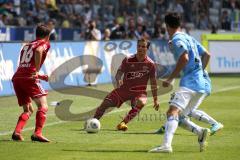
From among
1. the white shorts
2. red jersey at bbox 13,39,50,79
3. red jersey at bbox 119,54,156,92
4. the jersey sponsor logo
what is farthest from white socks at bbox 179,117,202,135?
the jersey sponsor logo

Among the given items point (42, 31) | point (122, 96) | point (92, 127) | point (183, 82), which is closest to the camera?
point (183, 82)

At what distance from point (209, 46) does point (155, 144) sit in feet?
68.6

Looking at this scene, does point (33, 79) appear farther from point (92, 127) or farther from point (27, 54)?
point (92, 127)

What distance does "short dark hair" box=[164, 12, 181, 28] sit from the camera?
→ 36.6 feet

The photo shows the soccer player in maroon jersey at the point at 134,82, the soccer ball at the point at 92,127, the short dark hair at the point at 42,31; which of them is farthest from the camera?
the soccer player in maroon jersey at the point at 134,82

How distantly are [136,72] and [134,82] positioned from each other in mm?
202

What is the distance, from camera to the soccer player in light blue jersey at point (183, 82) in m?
11.1

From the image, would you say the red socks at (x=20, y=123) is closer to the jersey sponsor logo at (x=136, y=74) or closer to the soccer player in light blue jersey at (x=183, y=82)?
the soccer player in light blue jersey at (x=183, y=82)

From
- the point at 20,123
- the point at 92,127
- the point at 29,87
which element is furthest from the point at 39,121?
the point at 92,127

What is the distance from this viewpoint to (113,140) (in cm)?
1290

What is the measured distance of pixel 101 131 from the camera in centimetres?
1421

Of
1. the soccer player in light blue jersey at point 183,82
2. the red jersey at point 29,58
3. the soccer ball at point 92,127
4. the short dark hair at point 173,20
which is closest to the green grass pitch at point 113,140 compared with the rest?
the soccer ball at point 92,127

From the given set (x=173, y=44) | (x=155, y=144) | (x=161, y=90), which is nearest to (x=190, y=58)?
(x=173, y=44)

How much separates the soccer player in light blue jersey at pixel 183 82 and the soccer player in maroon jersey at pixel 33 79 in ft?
7.01
